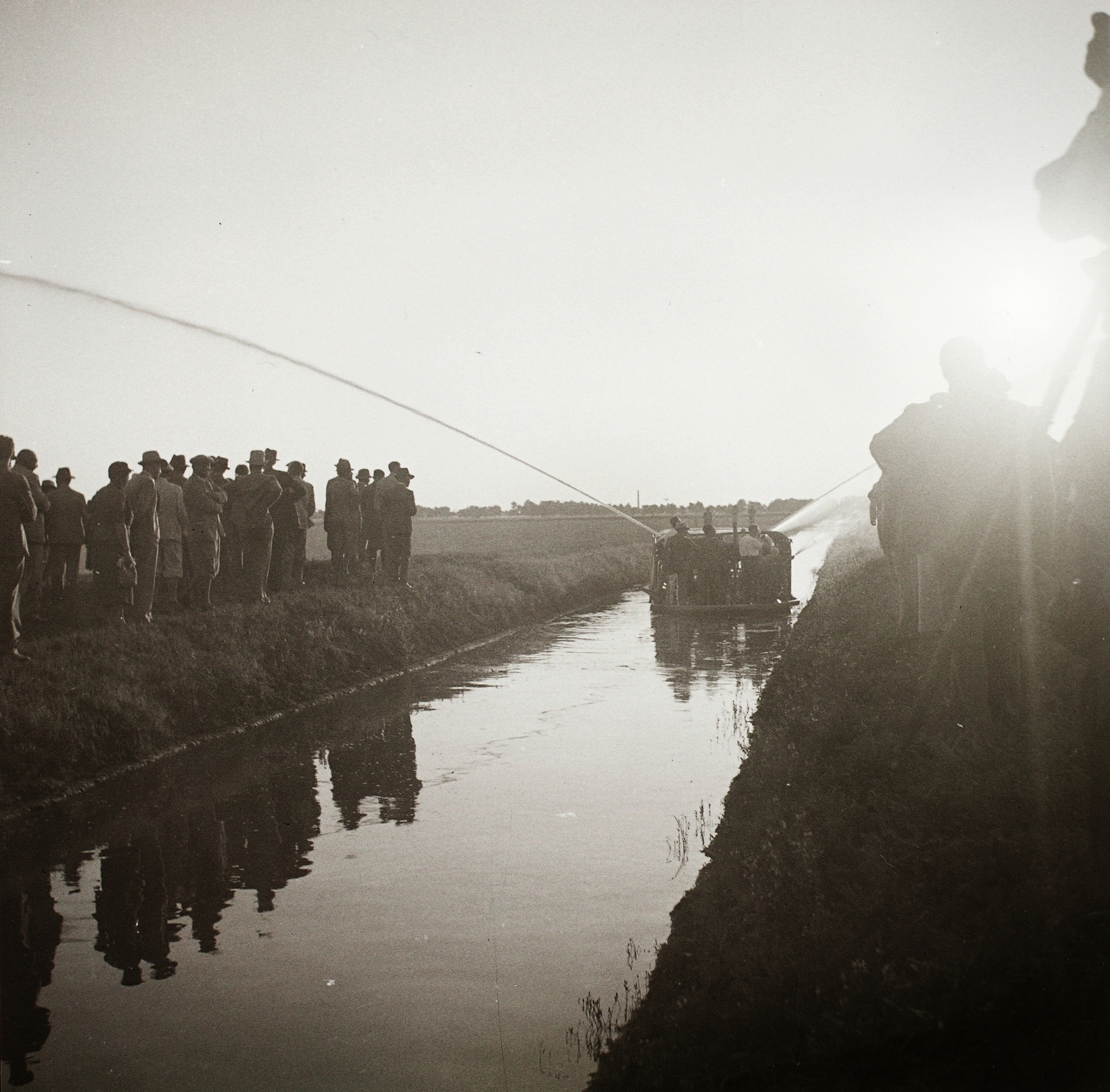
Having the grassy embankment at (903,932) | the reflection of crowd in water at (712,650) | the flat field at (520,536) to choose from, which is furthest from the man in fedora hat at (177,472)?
the flat field at (520,536)

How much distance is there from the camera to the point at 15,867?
8062 mm

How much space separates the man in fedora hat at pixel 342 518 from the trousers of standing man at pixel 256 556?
3.38 m

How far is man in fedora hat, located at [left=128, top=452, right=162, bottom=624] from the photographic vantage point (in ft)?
47.6

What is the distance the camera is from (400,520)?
22.2m

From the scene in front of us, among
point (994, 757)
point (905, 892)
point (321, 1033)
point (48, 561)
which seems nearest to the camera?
point (905, 892)

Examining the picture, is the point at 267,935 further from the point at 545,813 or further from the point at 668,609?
the point at 668,609

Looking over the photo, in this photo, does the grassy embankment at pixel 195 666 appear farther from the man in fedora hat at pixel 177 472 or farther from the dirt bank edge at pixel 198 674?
the man in fedora hat at pixel 177 472

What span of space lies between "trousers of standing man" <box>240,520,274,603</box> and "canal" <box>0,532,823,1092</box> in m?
4.75

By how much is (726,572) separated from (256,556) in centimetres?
1380

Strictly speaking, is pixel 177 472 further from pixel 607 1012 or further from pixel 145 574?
pixel 607 1012

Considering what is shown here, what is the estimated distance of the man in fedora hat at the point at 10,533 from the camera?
463 inches

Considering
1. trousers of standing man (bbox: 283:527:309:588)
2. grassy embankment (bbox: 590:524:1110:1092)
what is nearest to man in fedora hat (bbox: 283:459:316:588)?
trousers of standing man (bbox: 283:527:309:588)

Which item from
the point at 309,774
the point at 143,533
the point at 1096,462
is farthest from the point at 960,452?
the point at 143,533

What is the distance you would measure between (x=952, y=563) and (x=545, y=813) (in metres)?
4.16
